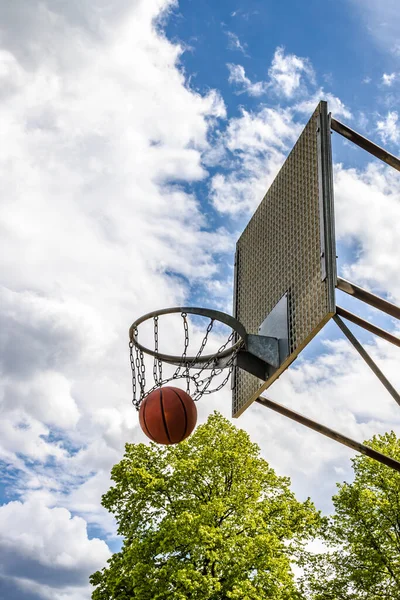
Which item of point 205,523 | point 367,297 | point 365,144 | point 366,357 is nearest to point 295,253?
point 367,297

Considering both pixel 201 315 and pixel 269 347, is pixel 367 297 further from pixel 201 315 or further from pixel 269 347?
pixel 201 315

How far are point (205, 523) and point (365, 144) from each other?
11.3 meters

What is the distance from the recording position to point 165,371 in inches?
282

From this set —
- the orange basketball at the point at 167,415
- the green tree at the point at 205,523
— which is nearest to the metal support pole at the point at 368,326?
the orange basketball at the point at 167,415

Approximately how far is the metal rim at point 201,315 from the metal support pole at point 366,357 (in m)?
1.19

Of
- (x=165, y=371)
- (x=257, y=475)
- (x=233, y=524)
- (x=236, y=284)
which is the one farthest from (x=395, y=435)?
(x=165, y=371)

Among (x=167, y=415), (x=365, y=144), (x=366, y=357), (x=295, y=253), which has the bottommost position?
(x=167, y=415)

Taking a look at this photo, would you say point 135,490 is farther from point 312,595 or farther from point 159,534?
point 312,595

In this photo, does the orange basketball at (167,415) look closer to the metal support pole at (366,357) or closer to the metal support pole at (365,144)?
the metal support pole at (366,357)

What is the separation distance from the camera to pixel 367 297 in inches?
234

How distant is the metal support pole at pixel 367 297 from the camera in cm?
577

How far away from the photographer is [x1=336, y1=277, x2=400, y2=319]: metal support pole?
→ 577cm

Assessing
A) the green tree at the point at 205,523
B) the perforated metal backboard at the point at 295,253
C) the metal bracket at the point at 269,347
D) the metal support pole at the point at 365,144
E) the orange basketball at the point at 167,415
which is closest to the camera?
the perforated metal backboard at the point at 295,253

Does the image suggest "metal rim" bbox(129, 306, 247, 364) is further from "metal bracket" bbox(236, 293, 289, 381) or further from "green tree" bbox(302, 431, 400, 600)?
"green tree" bbox(302, 431, 400, 600)
